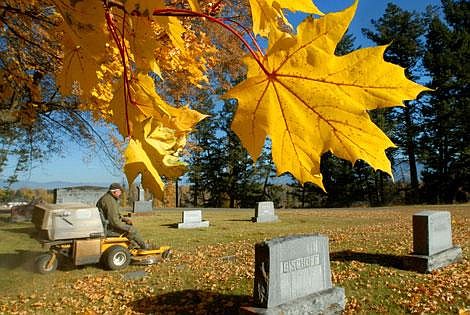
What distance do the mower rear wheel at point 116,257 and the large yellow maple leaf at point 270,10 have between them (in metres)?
7.53

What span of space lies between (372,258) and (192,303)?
12.0ft

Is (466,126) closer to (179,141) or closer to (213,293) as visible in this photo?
(213,293)

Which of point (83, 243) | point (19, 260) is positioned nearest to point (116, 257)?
point (83, 243)

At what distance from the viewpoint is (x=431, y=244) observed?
6.78 metres

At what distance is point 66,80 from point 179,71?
3.57 m

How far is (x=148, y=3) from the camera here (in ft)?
1.99

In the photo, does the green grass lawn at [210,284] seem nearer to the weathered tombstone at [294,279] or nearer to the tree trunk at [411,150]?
the weathered tombstone at [294,279]

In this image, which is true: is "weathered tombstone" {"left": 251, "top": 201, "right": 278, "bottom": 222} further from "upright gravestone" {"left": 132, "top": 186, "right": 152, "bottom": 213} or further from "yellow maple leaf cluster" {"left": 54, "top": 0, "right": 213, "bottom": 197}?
"yellow maple leaf cluster" {"left": 54, "top": 0, "right": 213, "bottom": 197}

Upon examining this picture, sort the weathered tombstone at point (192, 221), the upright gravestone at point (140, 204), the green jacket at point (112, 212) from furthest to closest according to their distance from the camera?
the upright gravestone at point (140, 204)
the weathered tombstone at point (192, 221)
the green jacket at point (112, 212)

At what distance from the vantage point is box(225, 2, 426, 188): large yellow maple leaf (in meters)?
0.53

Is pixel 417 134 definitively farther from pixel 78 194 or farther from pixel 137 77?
pixel 137 77

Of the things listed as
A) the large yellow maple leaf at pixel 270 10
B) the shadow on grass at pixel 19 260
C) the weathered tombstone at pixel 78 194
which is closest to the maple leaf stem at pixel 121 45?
the large yellow maple leaf at pixel 270 10

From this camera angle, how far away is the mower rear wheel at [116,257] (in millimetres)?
7438

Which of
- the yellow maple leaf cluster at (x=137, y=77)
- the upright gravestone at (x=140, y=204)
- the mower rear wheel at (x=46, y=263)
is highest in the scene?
the yellow maple leaf cluster at (x=137, y=77)
